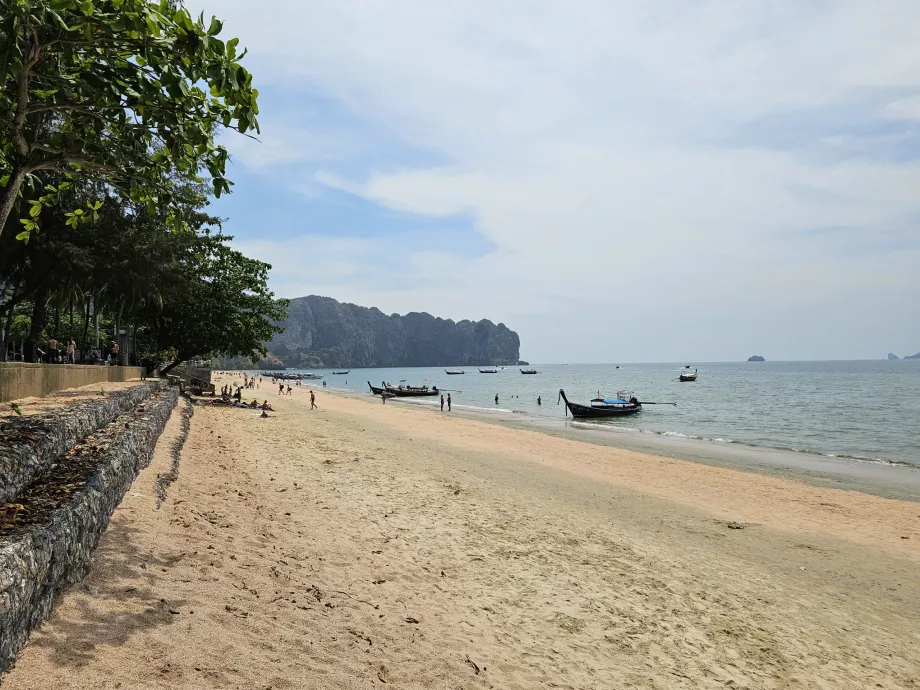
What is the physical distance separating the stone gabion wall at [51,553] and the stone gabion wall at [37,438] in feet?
1.21

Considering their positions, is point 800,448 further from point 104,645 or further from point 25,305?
point 25,305

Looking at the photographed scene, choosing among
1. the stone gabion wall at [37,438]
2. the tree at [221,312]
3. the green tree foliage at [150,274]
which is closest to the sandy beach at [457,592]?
the stone gabion wall at [37,438]

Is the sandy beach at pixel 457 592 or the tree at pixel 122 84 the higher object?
the tree at pixel 122 84

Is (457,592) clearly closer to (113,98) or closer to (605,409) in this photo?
(113,98)

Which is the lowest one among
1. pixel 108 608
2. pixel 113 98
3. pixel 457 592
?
pixel 457 592

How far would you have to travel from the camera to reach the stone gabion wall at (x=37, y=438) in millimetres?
4336

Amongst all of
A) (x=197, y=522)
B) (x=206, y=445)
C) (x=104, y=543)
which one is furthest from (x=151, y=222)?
(x=104, y=543)

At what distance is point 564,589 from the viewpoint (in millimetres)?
7234

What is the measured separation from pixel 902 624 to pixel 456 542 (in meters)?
6.02

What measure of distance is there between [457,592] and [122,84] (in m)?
6.31

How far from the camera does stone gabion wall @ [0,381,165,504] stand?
4.34 metres

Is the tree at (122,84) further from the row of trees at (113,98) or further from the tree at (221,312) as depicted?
the tree at (221,312)

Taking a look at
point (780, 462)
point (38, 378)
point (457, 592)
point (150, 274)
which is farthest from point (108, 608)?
point (780, 462)

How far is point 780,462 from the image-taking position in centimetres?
2395
